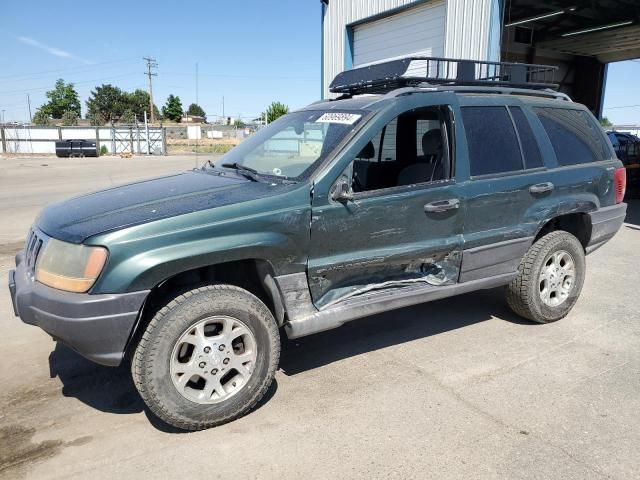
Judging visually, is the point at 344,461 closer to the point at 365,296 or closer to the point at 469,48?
the point at 365,296

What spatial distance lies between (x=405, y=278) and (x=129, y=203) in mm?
1907

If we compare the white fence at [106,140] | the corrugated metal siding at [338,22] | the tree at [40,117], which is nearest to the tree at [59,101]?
the tree at [40,117]

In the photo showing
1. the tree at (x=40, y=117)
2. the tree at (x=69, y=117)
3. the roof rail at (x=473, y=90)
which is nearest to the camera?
the roof rail at (x=473, y=90)

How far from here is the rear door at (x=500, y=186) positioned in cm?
383

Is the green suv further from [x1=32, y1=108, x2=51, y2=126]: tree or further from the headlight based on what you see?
[x1=32, y1=108, x2=51, y2=126]: tree

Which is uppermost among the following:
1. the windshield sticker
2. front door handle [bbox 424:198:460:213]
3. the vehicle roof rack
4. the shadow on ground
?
the vehicle roof rack

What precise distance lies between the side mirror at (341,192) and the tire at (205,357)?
79cm

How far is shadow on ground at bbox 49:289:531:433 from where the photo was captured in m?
3.30

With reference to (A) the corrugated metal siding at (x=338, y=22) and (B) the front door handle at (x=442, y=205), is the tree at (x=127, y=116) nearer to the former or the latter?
(A) the corrugated metal siding at (x=338, y=22)

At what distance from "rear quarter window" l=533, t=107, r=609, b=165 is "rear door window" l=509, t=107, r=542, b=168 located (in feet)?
0.69

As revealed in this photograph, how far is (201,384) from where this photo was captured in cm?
295

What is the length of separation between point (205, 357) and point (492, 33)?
8.60m

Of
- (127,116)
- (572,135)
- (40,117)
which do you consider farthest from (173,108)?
(572,135)

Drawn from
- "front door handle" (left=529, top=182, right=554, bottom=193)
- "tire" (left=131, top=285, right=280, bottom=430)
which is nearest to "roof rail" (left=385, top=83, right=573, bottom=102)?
"front door handle" (left=529, top=182, right=554, bottom=193)
